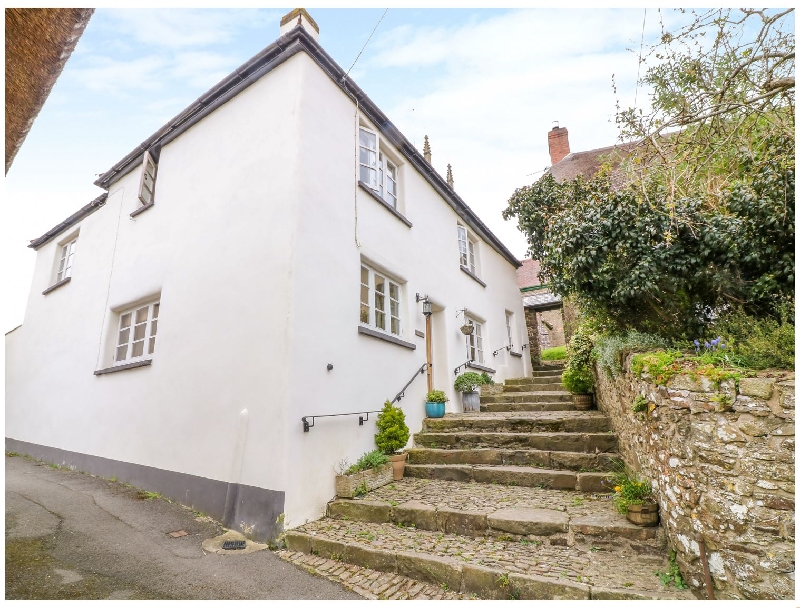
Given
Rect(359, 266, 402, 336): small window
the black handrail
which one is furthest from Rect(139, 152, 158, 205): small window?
the black handrail

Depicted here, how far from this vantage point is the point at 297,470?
470cm

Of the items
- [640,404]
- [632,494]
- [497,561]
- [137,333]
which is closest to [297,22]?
[137,333]

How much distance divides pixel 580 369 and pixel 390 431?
13.3 feet

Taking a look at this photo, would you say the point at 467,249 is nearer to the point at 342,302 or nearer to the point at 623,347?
the point at 342,302

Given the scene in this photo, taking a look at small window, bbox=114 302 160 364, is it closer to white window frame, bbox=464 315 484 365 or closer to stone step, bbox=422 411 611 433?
stone step, bbox=422 411 611 433

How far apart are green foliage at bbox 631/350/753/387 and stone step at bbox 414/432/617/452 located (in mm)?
1828

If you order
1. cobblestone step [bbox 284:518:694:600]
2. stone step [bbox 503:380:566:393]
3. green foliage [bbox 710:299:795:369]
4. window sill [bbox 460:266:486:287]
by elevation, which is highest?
window sill [bbox 460:266:486:287]

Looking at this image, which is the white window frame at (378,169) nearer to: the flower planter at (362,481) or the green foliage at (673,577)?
the flower planter at (362,481)

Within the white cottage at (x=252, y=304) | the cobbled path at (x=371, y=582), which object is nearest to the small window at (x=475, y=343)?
the white cottage at (x=252, y=304)

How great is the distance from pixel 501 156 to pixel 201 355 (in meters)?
6.22

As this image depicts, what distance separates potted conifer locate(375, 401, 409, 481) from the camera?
6.03 m

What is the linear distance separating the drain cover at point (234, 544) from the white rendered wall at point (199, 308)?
0.59 m

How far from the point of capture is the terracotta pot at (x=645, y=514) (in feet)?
12.3

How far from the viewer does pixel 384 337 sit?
21.6 ft
